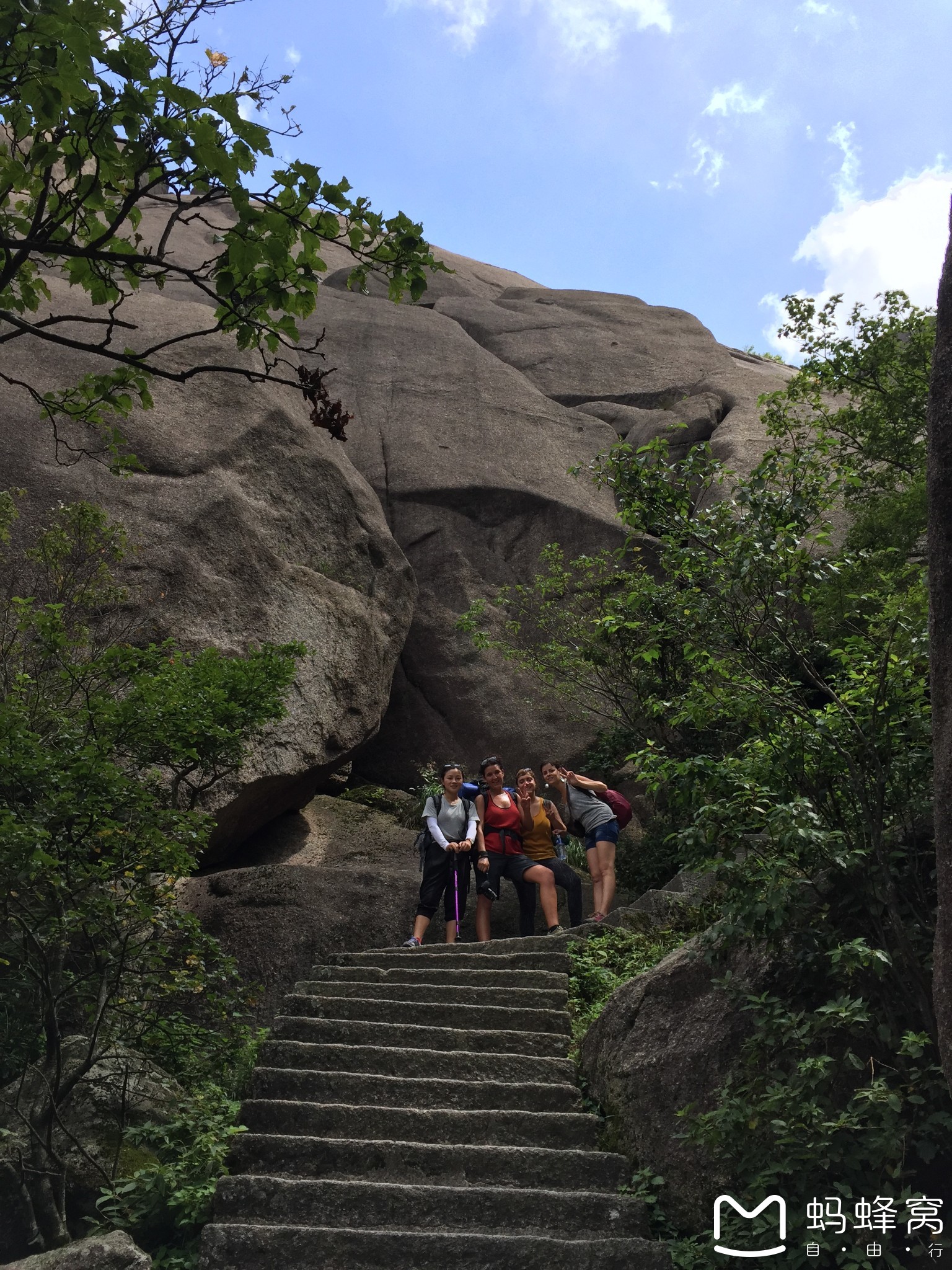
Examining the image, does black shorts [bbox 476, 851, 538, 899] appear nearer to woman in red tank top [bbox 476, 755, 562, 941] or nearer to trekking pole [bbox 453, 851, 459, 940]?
woman in red tank top [bbox 476, 755, 562, 941]

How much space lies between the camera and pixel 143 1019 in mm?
5941

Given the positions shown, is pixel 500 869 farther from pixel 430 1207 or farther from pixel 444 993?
pixel 430 1207

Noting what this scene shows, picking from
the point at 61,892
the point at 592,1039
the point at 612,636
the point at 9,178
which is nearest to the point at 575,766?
the point at 612,636

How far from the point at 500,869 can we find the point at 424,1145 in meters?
3.76

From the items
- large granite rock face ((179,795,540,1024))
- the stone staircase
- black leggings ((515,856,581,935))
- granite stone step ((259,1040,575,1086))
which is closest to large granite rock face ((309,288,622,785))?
large granite rock face ((179,795,540,1024))

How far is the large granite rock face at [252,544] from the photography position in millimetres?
11570

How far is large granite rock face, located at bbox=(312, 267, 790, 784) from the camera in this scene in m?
15.5

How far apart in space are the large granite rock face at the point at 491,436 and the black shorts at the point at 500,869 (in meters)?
6.09

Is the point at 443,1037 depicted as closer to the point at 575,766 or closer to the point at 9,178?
the point at 9,178

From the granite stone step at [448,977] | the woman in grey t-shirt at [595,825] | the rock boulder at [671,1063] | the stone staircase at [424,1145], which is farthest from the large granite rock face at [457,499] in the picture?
the rock boulder at [671,1063]

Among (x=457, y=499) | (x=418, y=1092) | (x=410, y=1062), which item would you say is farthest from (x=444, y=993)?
(x=457, y=499)

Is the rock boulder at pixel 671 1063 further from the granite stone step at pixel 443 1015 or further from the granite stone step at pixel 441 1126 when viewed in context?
the granite stone step at pixel 443 1015

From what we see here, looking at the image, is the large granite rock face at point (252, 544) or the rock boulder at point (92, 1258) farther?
the large granite rock face at point (252, 544)

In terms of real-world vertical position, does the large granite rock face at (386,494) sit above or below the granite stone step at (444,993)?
above
